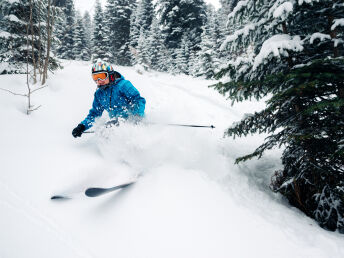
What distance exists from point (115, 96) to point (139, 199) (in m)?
2.67

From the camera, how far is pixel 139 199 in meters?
3.12

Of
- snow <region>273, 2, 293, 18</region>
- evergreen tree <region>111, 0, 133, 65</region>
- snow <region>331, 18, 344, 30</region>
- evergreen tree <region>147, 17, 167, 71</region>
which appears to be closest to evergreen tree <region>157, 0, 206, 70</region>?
evergreen tree <region>147, 17, 167, 71</region>

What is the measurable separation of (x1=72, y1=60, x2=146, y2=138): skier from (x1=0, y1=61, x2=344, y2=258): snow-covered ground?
36cm

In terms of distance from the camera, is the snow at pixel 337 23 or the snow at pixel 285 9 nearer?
the snow at pixel 285 9

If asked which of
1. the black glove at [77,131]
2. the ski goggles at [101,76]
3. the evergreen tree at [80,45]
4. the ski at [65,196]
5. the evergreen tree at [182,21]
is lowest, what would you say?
the ski at [65,196]

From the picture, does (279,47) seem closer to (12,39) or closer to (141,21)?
(12,39)

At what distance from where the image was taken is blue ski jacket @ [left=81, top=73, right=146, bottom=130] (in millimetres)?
4801

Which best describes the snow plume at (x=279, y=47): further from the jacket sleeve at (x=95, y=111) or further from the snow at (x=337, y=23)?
the jacket sleeve at (x=95, y=111)

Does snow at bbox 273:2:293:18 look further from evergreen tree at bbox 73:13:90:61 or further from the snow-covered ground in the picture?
evergreen tree at bbox 73:13:90:61

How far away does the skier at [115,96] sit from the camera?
4.71m

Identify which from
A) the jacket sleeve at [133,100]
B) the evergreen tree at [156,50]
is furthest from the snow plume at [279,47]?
the evergreen tree at [156,50]

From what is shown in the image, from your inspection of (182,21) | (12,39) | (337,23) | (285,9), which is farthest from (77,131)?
(182,21)

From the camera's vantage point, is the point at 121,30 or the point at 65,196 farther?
the point at 121,30

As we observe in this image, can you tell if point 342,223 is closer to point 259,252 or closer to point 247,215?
point 247,215
